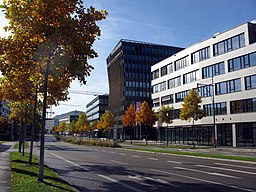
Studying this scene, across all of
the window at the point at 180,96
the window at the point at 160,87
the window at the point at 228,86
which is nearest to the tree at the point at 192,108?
the window at the point at 228,86

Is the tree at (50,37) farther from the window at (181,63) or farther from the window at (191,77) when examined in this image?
the window at (181,63)

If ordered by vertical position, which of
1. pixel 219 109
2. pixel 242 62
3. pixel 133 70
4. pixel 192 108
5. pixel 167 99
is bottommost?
pixel 192 108

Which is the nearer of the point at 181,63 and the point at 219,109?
the point at 219,109

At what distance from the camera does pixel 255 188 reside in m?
11.2

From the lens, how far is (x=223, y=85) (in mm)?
50000

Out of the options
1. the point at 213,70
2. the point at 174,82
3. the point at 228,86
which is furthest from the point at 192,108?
the point at 174,82

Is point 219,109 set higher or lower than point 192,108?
higher

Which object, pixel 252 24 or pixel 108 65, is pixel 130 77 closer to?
pixel 108 65

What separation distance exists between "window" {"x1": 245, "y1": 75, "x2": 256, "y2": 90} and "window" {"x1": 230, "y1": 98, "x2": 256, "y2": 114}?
72.4 inches

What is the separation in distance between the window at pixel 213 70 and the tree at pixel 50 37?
42.5 meters

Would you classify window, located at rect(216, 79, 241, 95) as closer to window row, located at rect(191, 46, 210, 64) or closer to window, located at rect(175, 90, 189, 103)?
window row, located at rect(191, 46, 210, 64)

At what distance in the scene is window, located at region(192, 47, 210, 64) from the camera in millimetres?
54719

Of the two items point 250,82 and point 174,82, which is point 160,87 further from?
point 250,82

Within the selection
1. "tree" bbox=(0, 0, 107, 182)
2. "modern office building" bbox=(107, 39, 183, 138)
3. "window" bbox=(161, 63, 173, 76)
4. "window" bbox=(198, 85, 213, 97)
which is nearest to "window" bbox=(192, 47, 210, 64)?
"window" bbox=(198, 85, 213, 97)
